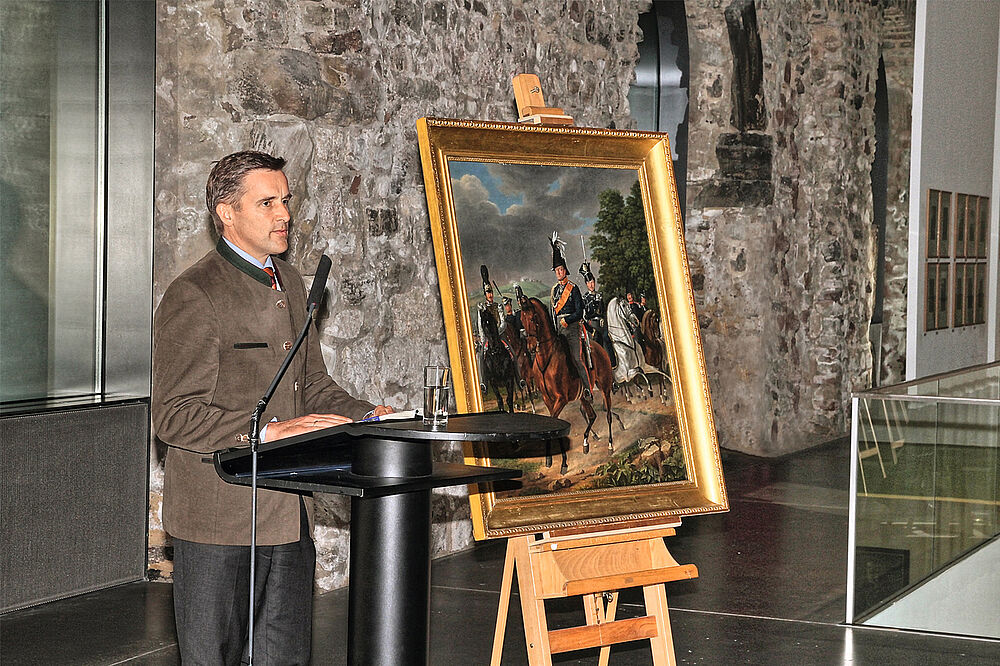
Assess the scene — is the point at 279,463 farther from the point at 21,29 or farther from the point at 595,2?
the point at 595,2

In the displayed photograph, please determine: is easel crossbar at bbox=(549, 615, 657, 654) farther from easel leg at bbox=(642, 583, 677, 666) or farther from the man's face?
the man's face

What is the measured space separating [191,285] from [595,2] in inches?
217

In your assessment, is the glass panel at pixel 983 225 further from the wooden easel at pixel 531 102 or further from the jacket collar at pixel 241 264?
the jacket collar at pixel 241 264

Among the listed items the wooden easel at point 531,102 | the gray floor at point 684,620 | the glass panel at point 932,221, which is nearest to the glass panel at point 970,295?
the glass panel at point 932,221

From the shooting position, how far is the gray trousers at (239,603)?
9.37 feet

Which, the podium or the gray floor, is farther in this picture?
the gray floor

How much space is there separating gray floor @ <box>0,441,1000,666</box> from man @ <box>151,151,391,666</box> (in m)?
1.84

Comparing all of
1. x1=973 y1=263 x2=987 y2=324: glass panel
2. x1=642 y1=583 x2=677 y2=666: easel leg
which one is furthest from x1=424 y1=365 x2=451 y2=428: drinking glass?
x1=973 y1=263 x2=987 y2=324: glass panel

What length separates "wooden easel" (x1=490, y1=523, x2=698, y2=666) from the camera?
3.66 metres

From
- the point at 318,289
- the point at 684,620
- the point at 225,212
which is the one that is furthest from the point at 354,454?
the point at 684,620

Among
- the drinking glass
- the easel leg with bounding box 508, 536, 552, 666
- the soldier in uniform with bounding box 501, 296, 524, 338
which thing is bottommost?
the easel leg with bounding box 508, 536, 552, 666

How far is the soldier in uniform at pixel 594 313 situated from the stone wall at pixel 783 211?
6.38 m

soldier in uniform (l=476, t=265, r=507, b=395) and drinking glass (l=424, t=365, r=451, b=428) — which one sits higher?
soldier in uniform (l=476, t=265, r=507, b=395)

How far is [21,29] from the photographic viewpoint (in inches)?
211
